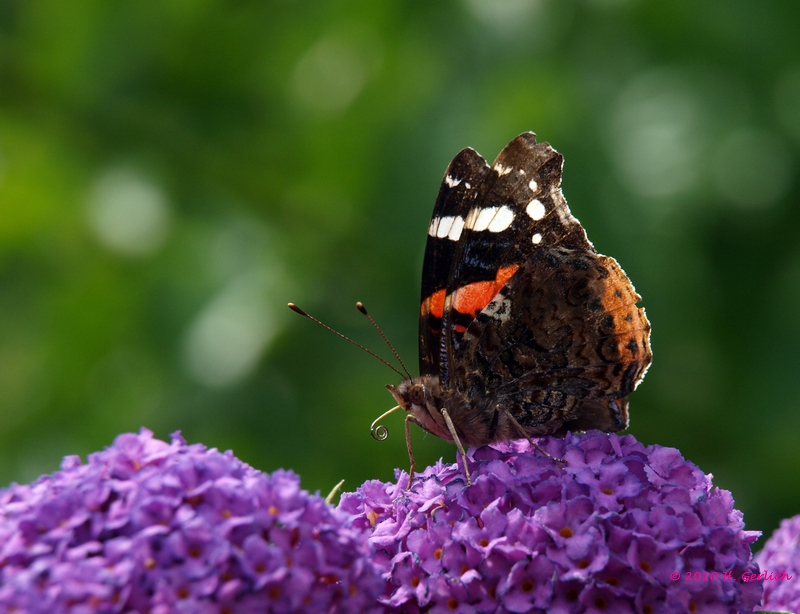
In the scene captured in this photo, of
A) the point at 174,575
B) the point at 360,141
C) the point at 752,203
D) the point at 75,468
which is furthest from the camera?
the point at 360,141

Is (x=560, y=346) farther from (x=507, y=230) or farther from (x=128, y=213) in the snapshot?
(x=128, y=213)

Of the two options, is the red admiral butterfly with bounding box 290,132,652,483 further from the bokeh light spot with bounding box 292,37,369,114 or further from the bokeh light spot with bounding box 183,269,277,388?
the bokeh light spot with bounding box 292,37,369,114

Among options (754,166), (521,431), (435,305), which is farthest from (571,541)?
(754,166)

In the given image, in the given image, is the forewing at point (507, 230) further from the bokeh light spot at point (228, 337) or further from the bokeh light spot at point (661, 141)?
the bokeh light spot at point (228, 337)

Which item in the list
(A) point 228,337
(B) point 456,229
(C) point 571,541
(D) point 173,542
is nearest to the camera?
(D) point 173,542

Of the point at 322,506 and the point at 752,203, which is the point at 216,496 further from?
the point at 752,203

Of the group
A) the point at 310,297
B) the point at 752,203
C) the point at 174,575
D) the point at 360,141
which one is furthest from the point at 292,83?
the point at 174,575

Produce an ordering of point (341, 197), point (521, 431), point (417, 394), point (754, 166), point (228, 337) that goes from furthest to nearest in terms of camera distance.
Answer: point (341, 197), point (228, 337), point (754, 166), point (417, 394), point (521, 431)

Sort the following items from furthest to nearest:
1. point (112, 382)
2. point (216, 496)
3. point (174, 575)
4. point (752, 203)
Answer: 1. point (112, 382)
2. point (752, 203)
3. point (216, 496)
4. point (174, 575)
